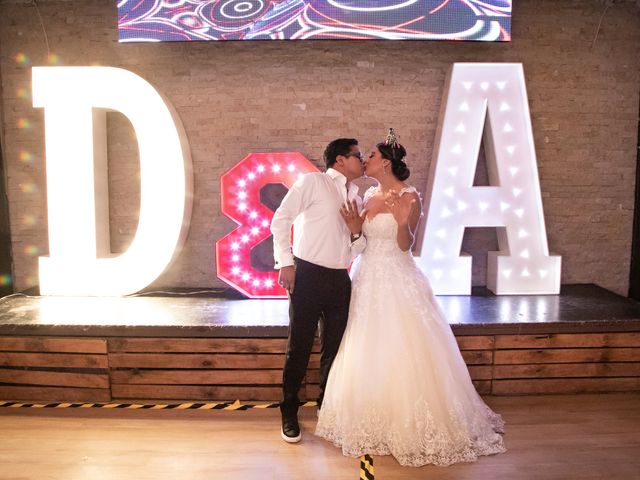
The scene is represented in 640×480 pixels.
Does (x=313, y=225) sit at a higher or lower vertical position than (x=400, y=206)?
lower

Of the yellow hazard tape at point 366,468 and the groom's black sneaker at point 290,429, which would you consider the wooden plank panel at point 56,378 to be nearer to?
the groom's black sneaker at point 290,429

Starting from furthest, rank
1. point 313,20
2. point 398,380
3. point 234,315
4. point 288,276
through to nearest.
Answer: point 313,20 → point 234,315 → point 288,276 → point 398,380

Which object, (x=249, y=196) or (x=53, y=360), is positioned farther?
(x=249, y=196)

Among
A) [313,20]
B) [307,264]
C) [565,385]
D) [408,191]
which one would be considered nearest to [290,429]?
[307,264]

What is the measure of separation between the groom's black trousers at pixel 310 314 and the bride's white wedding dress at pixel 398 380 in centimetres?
8

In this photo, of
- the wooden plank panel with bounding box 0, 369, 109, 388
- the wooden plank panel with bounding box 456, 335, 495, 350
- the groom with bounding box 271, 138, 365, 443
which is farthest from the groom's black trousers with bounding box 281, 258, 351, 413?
the wooden plank panel with bounding box 0, 369, 109, 388

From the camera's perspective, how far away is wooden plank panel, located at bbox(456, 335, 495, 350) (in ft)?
10.5

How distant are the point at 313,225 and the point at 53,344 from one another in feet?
6.22

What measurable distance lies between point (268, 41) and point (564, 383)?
11.2 feet

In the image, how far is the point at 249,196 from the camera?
3752 mm

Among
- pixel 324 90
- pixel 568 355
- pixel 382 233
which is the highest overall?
pixel 324 90

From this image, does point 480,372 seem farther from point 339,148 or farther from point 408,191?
point 339,148

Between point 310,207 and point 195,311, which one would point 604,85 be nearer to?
point 310,207

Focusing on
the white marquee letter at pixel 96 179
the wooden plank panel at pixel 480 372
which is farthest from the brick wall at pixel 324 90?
the wooden plank panel at pixel 480 372
